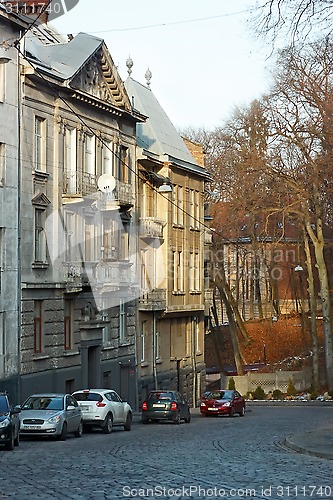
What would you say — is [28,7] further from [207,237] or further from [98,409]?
[207,237]

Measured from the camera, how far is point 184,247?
59312 mm

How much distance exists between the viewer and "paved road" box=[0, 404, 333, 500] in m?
15.5

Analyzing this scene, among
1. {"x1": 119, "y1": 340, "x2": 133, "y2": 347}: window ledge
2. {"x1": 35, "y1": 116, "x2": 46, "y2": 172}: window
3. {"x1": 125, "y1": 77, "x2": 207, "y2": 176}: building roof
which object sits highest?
{"x1": 125, "y1": 77, "x2": 207, "y2": 176}: building roof

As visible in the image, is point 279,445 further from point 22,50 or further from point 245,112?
point 245,112

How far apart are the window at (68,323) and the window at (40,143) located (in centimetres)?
627

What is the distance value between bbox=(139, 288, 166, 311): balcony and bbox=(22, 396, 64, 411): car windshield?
2191cm

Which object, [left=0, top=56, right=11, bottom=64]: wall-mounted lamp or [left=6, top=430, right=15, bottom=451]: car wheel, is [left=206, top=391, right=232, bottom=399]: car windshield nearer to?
[left=0, top=56, right=11, bottom=64]: wall-mounted lamp

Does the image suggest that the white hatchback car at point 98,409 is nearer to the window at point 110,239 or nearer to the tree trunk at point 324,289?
the window at point 110,239

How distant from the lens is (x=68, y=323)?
142 ft

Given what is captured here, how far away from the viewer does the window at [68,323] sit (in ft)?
141

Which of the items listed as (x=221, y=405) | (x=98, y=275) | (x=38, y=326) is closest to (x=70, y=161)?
(x=98, y=275)

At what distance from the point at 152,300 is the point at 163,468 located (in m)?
33.4

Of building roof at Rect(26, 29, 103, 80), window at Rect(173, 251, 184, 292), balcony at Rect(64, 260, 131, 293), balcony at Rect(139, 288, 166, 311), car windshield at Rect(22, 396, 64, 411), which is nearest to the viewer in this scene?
car windshield at Rect(22, 396, 64, 411)

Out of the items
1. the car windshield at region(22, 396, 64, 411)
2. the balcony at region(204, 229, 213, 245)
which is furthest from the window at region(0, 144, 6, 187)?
the balcony at region(204, 229, 213, 245)
